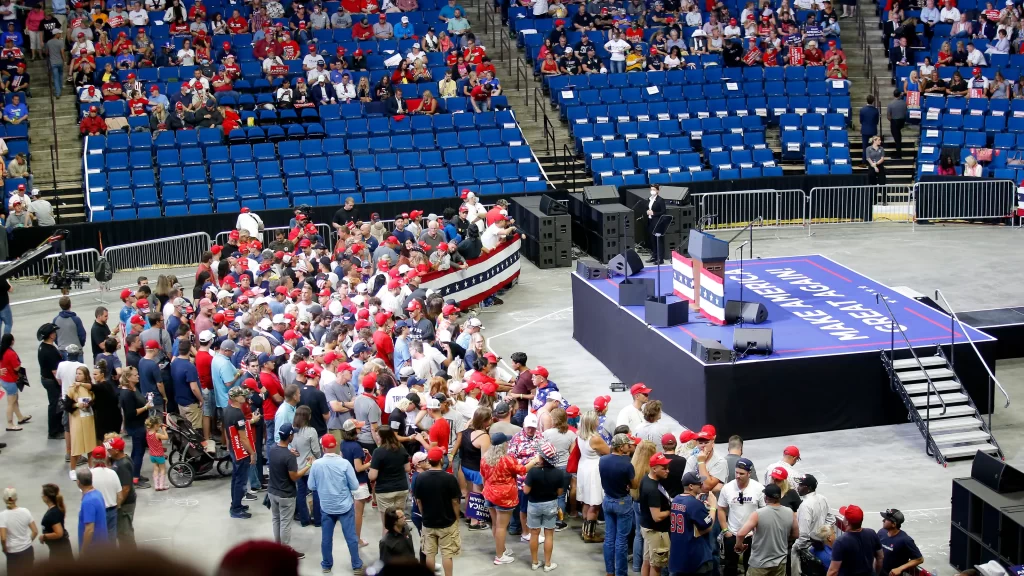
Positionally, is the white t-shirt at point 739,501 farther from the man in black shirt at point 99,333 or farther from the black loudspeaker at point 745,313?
the man in black shirt at point 99,333

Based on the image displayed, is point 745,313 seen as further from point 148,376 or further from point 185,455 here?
point 148,376

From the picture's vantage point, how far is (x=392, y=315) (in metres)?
16.7

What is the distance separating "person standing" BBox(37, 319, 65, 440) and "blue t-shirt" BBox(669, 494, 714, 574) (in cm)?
851

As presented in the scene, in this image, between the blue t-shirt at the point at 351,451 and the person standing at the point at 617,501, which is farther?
the blue t-shirt at the point at 351,451

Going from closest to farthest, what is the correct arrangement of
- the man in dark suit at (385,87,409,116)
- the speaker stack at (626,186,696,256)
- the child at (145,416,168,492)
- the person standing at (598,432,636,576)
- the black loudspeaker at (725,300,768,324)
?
the person standing at (598,432,636,576) < the child at (145,416,168,492) < the black loudspeaker at (725,300,768,324) < the speaker stack at (626,186,696,256) < the man in dark suit at (385,87,409,116)

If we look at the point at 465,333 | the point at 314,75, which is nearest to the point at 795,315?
the point at 465,333

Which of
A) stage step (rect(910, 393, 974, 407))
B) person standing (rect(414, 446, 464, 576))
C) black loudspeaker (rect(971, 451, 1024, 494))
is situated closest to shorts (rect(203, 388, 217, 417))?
person standing (rect(414, 446, 464, 576))

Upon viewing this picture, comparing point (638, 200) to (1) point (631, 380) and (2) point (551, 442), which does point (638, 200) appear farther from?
(2) point (551, 442)

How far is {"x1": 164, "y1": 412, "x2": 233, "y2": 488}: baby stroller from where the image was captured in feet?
44.7

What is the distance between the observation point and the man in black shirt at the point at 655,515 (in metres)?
10.3

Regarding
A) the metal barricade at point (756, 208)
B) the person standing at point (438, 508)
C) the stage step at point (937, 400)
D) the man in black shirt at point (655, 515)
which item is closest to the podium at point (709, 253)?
the stage step at point (937, 400)

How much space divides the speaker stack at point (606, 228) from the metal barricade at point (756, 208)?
3677 millimetres

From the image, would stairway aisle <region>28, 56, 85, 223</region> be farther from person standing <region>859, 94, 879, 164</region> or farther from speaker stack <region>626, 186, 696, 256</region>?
person standing <region>859, 94, 879, 164</region>

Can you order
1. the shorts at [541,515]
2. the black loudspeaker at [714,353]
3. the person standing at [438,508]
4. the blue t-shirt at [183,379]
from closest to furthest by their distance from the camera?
the person standing at [438,508], the shorts at [541,515], the blue t-shirt at [183,379], the black loudspeaker at [714,353]
